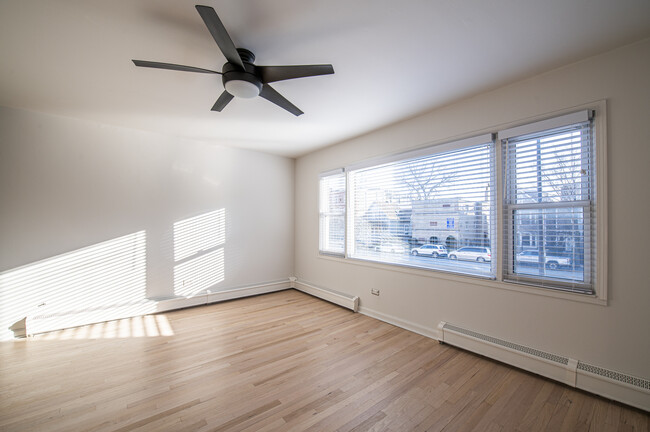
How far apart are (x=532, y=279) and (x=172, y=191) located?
184 inches

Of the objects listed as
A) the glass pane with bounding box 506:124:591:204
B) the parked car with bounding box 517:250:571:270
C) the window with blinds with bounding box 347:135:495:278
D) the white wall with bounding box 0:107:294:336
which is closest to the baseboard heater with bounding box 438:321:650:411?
the window with blinds with bounding box 347:135:495:278

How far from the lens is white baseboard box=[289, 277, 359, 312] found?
385cm

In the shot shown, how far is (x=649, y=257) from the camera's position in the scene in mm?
1810

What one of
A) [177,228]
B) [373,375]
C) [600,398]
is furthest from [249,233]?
[600,398]

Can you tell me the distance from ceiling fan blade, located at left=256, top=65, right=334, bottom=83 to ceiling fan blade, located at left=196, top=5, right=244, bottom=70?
216 millimetres

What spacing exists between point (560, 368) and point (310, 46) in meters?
3.26

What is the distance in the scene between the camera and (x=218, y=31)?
143 cm

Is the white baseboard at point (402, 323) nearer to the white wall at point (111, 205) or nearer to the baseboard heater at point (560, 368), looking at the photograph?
the baseboard heater at point (560, 368)

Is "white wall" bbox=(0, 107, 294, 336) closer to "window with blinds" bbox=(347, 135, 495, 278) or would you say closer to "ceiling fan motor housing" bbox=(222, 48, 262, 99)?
"window with blinds" bbox=(347, 135, 495, 278)

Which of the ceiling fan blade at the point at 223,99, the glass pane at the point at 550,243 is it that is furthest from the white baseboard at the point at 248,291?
the glass pane at the point at 550,243

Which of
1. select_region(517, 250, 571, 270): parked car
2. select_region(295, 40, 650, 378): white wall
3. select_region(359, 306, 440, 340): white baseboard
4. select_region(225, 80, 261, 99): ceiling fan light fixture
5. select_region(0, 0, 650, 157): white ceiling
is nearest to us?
select_region(0, 0, 650, 157): white ceiling

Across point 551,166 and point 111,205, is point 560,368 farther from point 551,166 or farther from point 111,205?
point 111,205

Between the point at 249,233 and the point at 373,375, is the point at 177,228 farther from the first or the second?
the point at 373,375

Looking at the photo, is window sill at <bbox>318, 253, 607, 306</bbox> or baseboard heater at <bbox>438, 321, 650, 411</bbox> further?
window sill at <bbox>318, 253, 607, 306</bbox>
